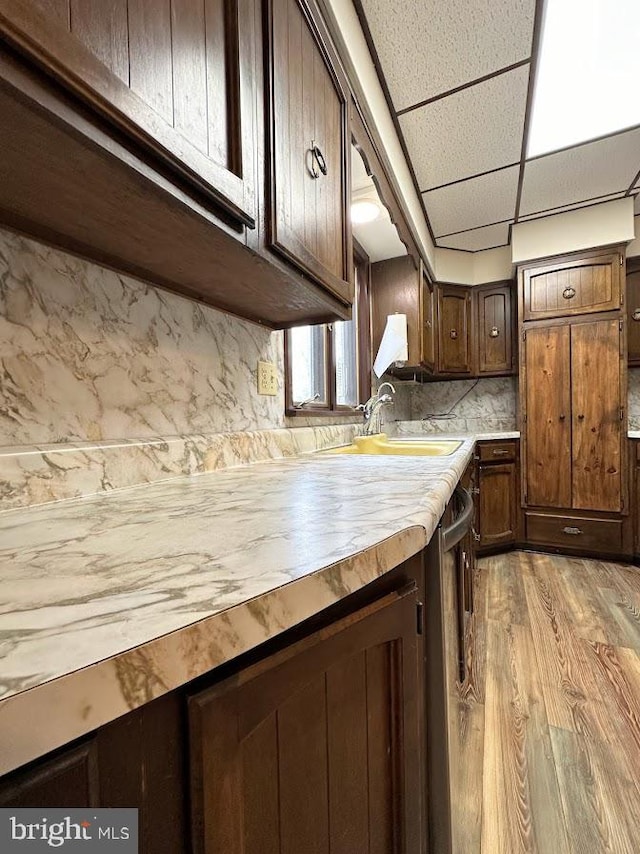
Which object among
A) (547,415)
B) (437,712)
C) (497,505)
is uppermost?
(547,415)

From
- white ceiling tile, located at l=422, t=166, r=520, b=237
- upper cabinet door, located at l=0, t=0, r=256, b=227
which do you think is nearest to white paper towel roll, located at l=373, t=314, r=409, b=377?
white ceiling tile, located at l=422, t=166, r=520, b=237

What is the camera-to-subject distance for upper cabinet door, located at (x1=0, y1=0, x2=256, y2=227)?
1.30ft

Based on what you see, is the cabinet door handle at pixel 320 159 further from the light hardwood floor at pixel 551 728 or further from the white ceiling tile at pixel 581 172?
the white ceiling tile at pixel 581 172

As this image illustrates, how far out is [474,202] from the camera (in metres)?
2.36

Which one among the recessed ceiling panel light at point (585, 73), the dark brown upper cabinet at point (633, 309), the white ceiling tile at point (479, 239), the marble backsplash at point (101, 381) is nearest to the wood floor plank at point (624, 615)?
the dark brown upper cabinet at point (633, 309)

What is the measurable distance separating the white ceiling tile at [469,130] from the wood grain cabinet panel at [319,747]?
193cm

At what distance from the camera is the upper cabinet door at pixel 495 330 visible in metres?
3.07

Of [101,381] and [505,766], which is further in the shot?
[505,766]

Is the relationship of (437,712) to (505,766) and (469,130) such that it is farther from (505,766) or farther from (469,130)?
(469,130)

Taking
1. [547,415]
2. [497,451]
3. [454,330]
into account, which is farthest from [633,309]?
[497,451]

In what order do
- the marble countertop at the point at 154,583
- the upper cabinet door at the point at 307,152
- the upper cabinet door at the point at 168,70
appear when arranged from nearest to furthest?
the marble countertop at the point at 154,583 → the upper cabinet door at the point at 168,70 → the upper cabinet door at the point at 307,152

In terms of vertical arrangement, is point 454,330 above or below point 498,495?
above

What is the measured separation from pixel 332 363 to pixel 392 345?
53 cm

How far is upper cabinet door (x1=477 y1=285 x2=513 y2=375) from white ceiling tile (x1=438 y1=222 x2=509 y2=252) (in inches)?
12.6
